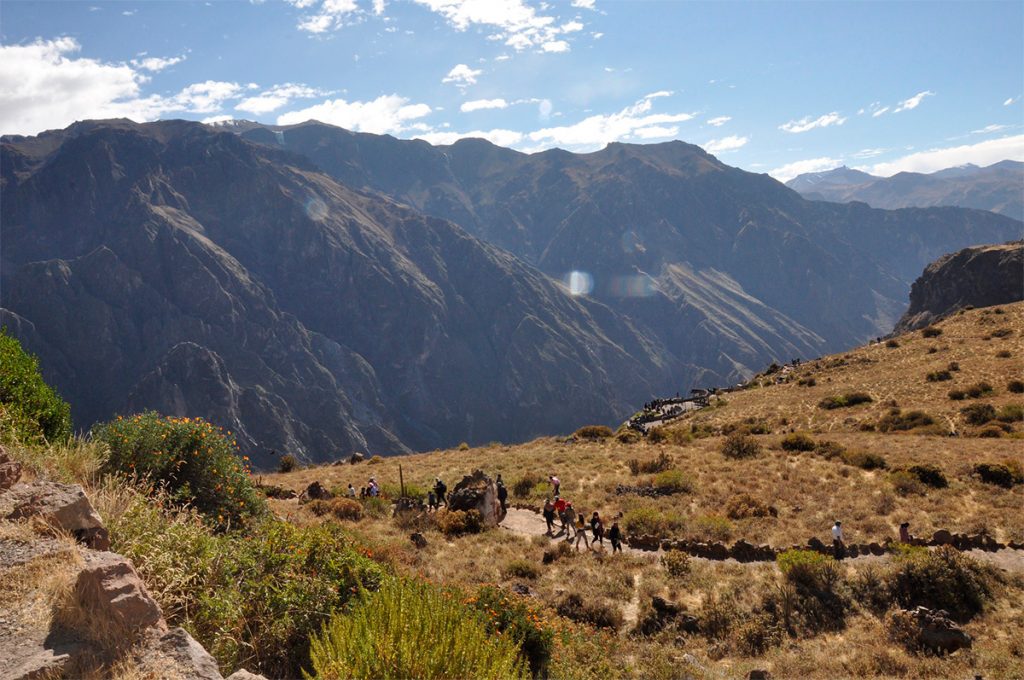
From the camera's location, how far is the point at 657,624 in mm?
15023

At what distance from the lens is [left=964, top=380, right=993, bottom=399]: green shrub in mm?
40250

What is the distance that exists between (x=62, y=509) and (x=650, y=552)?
18.5 meters

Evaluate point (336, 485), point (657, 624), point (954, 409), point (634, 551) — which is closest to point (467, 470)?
point (336, 485)

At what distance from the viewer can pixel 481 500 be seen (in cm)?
2542

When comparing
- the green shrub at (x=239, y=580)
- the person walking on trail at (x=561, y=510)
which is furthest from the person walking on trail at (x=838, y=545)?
the green shrub at (x=239, y=580)

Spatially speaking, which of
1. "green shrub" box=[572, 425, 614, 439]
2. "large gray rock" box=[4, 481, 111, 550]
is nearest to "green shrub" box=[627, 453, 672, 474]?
"green shrub" box=[572, 425, 614, 439]

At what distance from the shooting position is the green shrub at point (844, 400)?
45.9m

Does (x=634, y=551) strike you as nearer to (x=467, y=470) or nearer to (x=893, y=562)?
(x=893, y=562)

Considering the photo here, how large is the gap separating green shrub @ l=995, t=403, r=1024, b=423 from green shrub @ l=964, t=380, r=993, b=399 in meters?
3.48

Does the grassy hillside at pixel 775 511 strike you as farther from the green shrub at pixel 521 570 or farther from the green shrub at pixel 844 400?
the green shrub at pixel 844 400

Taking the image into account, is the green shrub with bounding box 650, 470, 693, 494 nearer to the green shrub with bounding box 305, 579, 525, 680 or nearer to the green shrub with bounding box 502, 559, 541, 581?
the green shrub with bounding box 502, 559, 541, 581

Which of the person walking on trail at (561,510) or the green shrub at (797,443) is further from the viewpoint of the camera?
the green shrub at (797,443)

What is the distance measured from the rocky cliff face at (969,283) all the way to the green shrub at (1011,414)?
71.3 meters

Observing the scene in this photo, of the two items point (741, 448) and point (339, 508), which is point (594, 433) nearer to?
point (741, 448)
